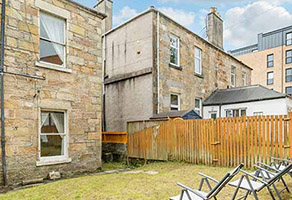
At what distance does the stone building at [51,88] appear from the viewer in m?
6.59

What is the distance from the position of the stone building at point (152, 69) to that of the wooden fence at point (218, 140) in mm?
2085

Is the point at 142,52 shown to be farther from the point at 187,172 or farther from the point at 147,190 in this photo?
the point at 147,190

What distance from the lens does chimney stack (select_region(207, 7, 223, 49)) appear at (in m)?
17.0

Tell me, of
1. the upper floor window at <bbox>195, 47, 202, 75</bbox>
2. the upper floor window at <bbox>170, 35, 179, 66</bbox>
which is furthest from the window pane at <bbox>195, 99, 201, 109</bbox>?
the upper floor window at <bbox>170, 35, 179, 66</bbox>

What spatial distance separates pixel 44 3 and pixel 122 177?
6003 mm

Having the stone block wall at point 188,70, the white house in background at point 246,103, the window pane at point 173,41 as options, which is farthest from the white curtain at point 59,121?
the white house in background at point 246,103

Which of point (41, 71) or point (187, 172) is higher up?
point (41, 71)

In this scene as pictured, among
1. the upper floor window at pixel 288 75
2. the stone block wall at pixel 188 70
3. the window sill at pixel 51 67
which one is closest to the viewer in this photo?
the window sill at pixel 51 67

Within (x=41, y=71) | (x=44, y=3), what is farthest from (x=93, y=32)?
(x=41, y=71)

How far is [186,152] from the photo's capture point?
883 cm

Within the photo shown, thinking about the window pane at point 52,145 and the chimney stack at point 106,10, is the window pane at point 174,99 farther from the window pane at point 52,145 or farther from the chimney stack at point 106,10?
the window pane at point 52,145

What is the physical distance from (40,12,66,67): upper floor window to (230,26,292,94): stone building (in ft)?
118

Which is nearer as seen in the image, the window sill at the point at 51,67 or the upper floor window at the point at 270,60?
the window sill at the point at 51,67

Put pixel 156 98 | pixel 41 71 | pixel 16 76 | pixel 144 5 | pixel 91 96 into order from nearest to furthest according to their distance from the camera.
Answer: pixel 16 76, pixel 41 71, pixel 91 96, pixel 156 98, pixel 144 5
